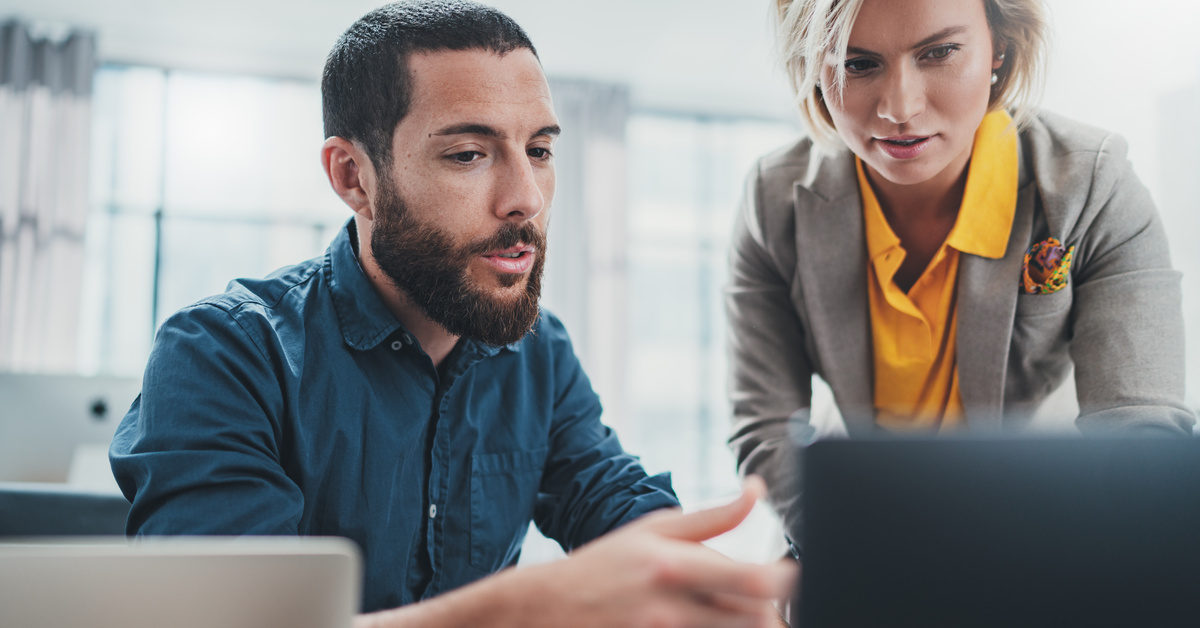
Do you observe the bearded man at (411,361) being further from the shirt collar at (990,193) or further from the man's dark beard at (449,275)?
the shirt collar at (990,193)

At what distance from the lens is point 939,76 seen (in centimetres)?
121

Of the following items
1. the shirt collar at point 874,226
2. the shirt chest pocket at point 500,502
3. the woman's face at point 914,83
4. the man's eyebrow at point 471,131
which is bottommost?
the shirt chest pocket at point 500,502

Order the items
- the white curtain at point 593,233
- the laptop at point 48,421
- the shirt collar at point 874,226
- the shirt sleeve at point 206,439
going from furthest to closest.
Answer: the white curtain at point 593,233 → the laptop at point 48,421 → the shirt collar at point 874,226 → the shirt sleeve at point 206,439

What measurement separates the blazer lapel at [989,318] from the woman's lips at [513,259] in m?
0.70

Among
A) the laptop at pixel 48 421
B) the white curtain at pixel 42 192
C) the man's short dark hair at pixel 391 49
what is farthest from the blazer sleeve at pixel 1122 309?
the white curtain at pixel 42 192

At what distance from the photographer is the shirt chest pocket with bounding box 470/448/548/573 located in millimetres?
1190

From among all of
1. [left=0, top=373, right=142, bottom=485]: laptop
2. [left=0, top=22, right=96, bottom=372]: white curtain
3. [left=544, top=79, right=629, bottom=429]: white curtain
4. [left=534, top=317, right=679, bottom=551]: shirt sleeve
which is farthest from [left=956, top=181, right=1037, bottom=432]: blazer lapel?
[left=0, top=22, right=96, bottom=372]: white curtain

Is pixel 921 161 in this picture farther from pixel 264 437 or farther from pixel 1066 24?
pixel 1066 24

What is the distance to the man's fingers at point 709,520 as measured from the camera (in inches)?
21.8

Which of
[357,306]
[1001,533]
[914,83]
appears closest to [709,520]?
[1001,533]

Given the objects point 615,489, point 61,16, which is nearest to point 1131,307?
point 615,489

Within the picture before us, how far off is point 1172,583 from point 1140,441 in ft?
0.25

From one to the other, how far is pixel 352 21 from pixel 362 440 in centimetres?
413

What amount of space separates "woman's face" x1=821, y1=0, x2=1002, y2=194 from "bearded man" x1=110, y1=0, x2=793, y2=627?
1.55 ft
